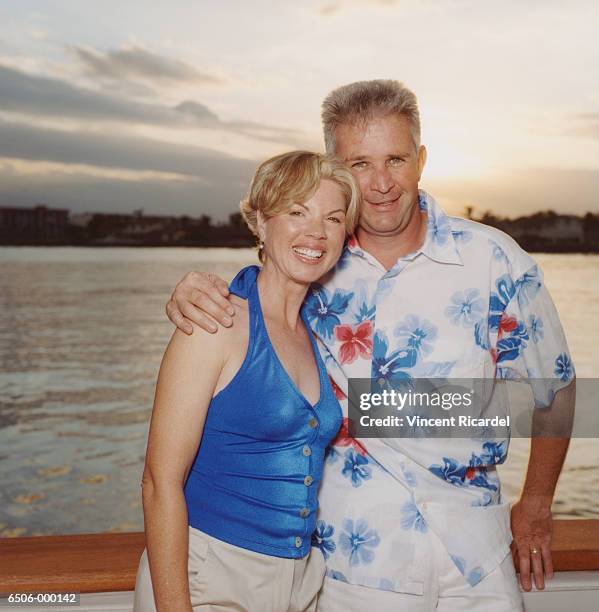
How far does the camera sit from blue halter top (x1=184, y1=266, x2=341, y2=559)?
1.55 m

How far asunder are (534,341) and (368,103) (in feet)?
2.49

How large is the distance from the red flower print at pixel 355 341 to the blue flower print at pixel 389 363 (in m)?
0.03

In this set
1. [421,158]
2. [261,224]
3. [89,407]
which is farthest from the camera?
[89,407]

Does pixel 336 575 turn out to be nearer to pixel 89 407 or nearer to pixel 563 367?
pixel 563 367

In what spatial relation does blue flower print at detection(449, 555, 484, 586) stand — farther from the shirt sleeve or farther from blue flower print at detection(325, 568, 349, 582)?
the shirt sleeve

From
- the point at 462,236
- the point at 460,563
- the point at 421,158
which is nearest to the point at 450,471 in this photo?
the point at 460,563

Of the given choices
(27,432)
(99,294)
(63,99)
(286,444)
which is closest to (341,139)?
(286,444)

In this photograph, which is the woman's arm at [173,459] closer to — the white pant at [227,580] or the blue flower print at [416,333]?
the white pant at [227,580]

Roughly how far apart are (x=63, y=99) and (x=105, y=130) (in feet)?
19.2

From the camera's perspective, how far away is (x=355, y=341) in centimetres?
198

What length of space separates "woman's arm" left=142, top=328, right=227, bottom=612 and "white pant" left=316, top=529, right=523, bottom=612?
1.70 feet

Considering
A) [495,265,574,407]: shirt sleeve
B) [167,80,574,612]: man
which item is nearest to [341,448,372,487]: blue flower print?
[167,80,574,612]: man

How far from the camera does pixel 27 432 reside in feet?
57.1

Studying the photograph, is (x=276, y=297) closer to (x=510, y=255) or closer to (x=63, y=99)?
(x=510, y=255)
